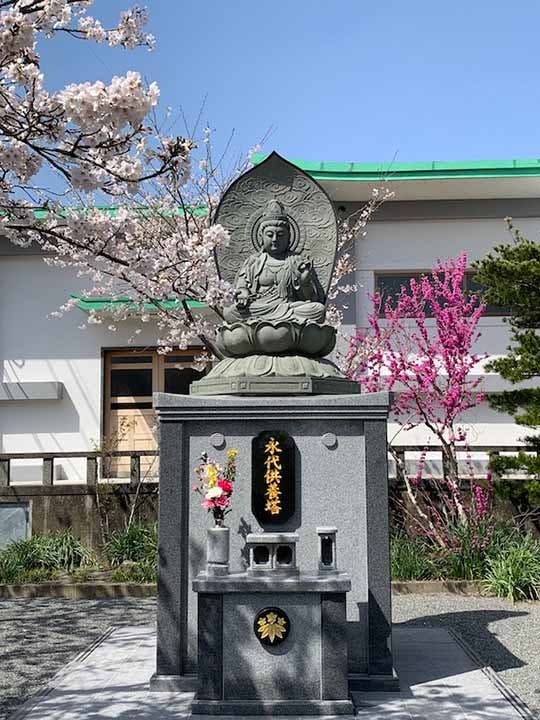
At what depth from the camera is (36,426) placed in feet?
56.4

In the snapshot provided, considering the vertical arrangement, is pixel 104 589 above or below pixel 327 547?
below

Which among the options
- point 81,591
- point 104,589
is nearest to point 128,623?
point 104,589

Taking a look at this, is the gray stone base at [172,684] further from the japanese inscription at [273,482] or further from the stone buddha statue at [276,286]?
the stone buddha statue at [276,286]

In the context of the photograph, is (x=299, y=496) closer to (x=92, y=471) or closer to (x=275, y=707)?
(x=275, y=707)

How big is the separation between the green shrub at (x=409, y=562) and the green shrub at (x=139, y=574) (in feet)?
11.7

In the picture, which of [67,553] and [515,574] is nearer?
[515,574]

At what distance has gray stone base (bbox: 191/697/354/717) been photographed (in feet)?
17.7

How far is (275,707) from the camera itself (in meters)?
5.45

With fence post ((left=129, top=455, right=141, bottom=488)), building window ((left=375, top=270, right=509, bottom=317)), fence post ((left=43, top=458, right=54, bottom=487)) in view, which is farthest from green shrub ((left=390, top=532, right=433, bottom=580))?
building window ((left=375, top=270, right=509, bottom=317))

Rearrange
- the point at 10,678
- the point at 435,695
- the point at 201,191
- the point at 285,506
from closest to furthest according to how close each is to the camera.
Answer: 1. the point at 435,695
2. the point at 285,506
3. the point at 10,678
4. the point at 201,191

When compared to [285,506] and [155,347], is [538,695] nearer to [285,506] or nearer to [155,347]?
[285,506]

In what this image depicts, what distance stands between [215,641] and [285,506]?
1.27 meters

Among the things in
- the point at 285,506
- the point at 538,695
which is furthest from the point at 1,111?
the point at 538,695

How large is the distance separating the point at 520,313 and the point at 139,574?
688 centimetres
